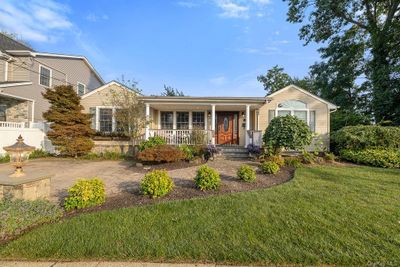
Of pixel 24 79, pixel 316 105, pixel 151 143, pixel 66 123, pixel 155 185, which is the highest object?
pixel 24 79

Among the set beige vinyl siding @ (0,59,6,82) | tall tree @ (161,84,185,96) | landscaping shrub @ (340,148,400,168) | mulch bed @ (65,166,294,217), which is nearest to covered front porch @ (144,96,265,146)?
landscaping shrub @ (340,148,400,168)

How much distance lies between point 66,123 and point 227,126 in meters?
8.96

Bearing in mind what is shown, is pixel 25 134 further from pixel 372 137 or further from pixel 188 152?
pixel 372 137

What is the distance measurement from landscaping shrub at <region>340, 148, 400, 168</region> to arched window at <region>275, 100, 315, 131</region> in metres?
2.98

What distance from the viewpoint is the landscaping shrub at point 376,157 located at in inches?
371

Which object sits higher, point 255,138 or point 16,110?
point 16,110

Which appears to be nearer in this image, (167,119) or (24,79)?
(24,79)

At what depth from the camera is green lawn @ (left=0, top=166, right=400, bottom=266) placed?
286 centimetres

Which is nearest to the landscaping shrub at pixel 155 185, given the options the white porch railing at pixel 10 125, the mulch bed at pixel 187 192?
the mulch bed at pixel 187 192

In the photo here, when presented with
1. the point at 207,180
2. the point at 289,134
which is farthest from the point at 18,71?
the point at 289,134

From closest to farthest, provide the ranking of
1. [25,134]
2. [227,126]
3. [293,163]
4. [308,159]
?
[293,163]
[308,159]
[25,134]
[227,126]

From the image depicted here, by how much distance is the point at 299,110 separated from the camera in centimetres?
1332

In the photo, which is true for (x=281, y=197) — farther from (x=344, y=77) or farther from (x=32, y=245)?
(x=344, y=77)

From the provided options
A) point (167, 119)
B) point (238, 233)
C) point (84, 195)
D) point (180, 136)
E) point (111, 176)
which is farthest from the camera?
point (167, 119)
